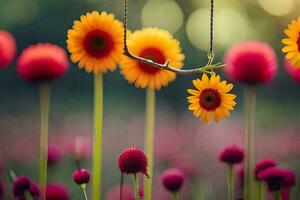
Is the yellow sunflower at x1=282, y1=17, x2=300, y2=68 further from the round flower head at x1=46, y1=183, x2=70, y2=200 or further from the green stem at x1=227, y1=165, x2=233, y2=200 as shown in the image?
the round flower head at x1=46, y1=183, x2=70, y2=200

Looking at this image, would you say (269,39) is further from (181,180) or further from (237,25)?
(181,180)

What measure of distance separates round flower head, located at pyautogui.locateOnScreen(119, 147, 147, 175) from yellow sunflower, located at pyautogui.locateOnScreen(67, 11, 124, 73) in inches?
8.0

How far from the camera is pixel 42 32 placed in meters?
5.67

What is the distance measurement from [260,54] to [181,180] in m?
0.25

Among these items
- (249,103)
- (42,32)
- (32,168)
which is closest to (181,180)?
(249,103)

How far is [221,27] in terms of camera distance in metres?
5.95

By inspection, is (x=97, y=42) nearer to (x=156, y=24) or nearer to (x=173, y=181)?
(x=173, y=181)

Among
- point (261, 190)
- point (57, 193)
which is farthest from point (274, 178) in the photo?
point (57, 193)

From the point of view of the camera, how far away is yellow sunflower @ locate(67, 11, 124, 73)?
3.69 feet

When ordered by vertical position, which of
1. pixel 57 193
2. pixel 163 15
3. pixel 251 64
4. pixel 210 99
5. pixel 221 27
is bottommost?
pixel 57 193

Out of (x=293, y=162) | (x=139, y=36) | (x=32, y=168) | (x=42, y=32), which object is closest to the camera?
(x=139, y=36)

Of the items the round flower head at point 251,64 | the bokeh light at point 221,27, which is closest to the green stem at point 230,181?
the round flower head at point 251,64

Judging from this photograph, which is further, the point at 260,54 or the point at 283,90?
the point at 283,90

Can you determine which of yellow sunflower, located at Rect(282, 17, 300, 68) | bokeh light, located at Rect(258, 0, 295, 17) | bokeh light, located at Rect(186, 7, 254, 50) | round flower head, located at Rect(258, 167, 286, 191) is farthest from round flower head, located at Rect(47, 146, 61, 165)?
bokeh light, located at Rect(186, 7, 254, 50)
